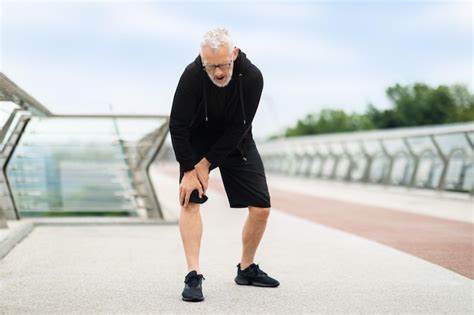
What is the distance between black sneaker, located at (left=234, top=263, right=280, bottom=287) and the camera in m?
5.05

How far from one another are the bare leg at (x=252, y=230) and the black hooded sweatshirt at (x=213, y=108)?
430mm

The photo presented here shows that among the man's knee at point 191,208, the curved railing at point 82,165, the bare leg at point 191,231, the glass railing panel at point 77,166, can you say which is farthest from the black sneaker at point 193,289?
the glass railing panel at point 77,166

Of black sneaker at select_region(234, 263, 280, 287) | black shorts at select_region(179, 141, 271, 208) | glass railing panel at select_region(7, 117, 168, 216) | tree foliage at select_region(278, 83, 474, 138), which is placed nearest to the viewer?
black shorts at select_region(179, 141, 271, 208)

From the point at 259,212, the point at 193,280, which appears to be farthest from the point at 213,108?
the point at 193,280

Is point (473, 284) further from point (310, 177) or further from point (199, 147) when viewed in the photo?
point (310, 177)

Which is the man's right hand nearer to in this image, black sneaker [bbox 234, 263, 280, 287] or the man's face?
the man's face

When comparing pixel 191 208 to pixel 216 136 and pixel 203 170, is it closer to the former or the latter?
pixel 203 170

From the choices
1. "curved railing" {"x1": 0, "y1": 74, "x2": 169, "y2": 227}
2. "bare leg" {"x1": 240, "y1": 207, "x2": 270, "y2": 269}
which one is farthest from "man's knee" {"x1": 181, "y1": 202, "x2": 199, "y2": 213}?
"curved railing" {"x1": 0, "y1": 74, "x2": 169, "y2": 227}

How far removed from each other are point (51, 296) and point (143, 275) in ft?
3.16

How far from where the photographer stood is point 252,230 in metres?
5.03

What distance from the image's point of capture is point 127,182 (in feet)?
34.9

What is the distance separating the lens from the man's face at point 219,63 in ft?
14.0

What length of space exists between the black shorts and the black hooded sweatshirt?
13 centimetres

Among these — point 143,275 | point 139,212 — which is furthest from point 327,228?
point 143,275
